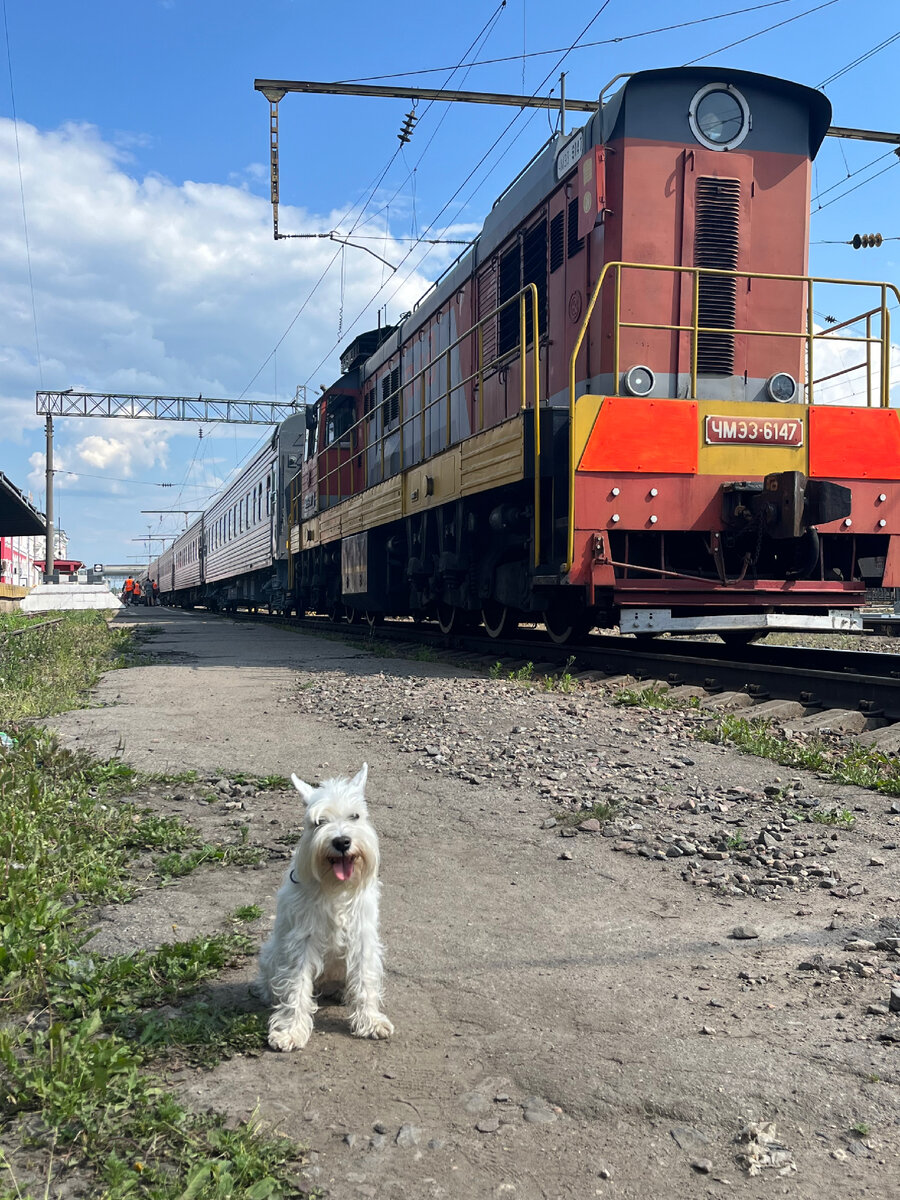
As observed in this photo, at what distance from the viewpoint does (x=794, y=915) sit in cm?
319

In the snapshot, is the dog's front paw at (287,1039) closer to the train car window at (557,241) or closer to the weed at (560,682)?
the weed at (560,682)

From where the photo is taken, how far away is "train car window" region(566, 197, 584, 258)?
28.6ft

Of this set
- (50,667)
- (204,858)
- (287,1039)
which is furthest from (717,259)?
(287,1039)

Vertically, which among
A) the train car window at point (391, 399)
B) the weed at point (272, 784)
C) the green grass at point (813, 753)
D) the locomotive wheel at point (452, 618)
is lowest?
the weed at point (272, 784)

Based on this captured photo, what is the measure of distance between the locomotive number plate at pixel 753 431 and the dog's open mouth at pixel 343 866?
623 centimetres

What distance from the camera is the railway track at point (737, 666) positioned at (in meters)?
6.58

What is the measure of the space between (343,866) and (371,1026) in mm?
425

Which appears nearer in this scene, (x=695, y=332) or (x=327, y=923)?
(x=327, y=923)

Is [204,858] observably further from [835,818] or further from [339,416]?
[339,416]

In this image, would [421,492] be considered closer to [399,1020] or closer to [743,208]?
[743,208]

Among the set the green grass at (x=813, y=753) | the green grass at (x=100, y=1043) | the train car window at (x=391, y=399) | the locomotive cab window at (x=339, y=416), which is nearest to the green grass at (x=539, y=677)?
the green grass at (x=813, y=753)

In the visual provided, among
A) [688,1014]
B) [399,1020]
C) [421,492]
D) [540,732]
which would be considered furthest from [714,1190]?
[421,492]

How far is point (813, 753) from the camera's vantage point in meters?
5.20

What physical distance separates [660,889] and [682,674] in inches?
190
